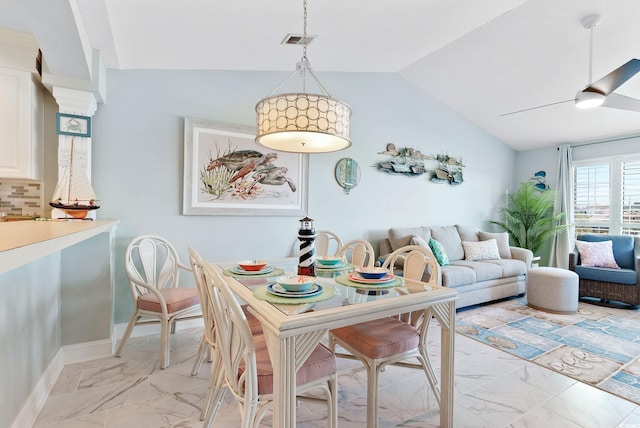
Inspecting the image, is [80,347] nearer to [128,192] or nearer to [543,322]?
[128,192]

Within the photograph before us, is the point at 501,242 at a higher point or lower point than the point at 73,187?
lower

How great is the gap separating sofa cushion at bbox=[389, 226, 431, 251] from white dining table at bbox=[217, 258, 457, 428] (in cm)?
221

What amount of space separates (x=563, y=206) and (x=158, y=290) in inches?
237

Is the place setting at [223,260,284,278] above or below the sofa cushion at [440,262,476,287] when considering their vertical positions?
above

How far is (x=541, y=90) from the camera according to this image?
3951 millimetres

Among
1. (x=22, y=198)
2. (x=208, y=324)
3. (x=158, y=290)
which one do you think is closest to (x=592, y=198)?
(x=208, y=324)

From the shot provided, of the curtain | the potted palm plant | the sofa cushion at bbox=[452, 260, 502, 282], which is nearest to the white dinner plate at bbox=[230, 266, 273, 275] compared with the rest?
the sofa cushion at bbox=[452, 260, 502, 282]

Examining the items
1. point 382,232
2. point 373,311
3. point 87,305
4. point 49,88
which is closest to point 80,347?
point 87,305

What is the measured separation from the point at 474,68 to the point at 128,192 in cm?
403

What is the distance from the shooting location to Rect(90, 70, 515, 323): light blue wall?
284 centimetres

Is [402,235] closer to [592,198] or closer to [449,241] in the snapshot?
[449,241]

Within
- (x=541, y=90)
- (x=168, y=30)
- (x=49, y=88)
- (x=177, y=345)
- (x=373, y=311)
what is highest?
(x=541, y=90)

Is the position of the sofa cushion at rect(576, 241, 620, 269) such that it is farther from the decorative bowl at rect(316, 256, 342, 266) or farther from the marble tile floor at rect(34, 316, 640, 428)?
the decorative bowl at rect(316, 256, 342, 266)

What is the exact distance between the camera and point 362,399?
2045mm
